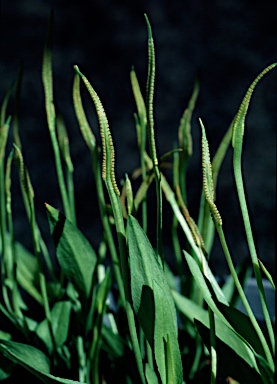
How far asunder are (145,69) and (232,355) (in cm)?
85

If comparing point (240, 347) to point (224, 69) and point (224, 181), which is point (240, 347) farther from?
point (224, 69)

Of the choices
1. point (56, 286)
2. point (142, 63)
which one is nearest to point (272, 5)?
point (142, 63)

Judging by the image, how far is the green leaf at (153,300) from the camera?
0.79 feet

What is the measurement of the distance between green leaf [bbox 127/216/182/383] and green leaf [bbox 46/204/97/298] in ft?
0.18

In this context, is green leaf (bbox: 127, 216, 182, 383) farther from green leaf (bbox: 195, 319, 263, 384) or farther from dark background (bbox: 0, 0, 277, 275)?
dark background (bbox: 0, 0, 277, 275)

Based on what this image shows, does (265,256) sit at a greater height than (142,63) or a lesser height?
lesser

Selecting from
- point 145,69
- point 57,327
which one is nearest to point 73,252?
point 57,327

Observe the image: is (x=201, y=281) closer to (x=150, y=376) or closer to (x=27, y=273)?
(x=150, y=376)

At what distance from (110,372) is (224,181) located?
0.66 metres

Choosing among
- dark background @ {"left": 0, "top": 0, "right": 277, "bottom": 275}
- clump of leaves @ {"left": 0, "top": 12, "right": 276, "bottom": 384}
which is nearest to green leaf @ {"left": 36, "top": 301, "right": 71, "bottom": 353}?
clump of leaves @ {"left": 0, "top": 12, "right": 276, "bottom": 384}

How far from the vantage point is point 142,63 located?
1.10 metres

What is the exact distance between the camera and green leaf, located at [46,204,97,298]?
29 centimetres

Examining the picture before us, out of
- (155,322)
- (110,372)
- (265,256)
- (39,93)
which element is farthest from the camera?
(39,93)

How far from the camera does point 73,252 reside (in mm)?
308
